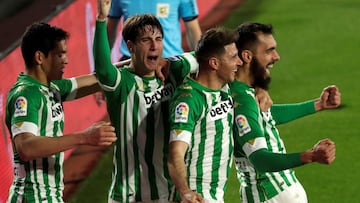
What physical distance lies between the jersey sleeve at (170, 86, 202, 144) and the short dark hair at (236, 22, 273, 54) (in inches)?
26.6

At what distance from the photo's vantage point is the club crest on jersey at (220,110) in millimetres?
5520

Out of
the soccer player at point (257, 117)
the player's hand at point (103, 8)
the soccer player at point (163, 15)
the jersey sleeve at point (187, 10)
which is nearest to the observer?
the player's hand at point (103, 8)

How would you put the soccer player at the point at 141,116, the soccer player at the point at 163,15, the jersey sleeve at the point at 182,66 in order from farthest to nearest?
the soccer player at the point at 163,15, the jersey sleeve at the point at 182,66, the soccer player at the point at 141,116

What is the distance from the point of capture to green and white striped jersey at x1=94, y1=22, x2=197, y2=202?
18.4 ft

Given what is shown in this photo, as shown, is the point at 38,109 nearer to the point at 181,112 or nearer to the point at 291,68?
the point at 181,112

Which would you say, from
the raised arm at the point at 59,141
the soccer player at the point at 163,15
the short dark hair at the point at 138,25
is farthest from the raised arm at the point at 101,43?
the soccer player at the point at 163,15

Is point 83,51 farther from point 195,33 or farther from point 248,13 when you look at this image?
point 248,13

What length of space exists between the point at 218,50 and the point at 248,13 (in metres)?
11.0

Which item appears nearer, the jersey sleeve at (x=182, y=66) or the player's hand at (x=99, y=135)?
the player's hand at (x=99, y=135)

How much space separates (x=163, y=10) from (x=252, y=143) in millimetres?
3726

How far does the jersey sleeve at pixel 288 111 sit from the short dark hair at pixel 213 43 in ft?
3.19

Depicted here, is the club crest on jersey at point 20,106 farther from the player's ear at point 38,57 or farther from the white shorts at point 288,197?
the white shorts at point 288,197

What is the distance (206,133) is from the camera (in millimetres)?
5520

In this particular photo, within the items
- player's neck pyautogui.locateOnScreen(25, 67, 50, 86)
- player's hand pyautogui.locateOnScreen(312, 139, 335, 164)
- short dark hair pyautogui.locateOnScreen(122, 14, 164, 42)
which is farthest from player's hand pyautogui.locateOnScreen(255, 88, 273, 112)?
player's neck pyautogui.locateOnScreen(25, 67, 50, 86)
